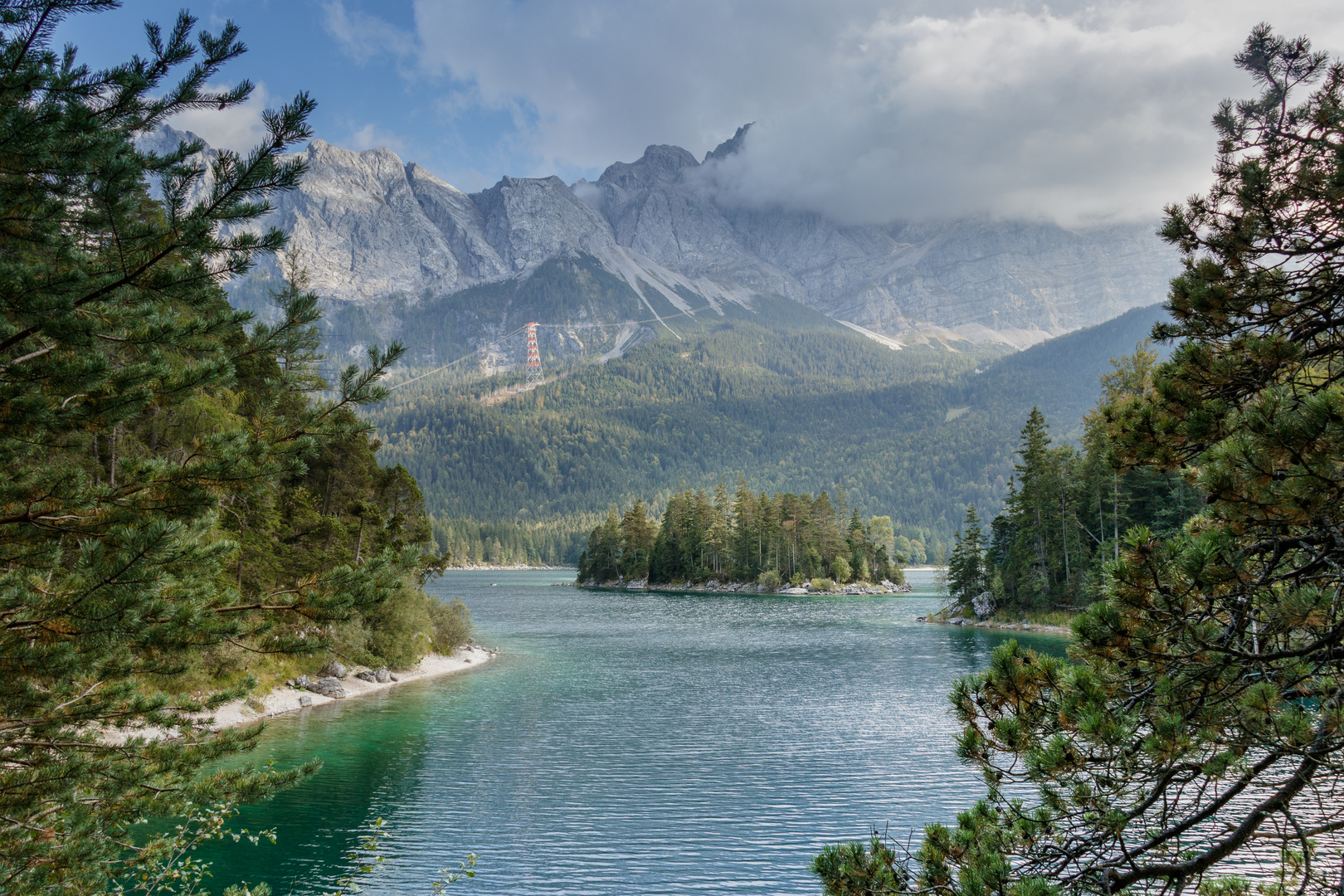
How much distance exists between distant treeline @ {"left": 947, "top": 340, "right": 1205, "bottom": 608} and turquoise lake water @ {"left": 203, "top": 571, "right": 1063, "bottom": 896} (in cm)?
1517

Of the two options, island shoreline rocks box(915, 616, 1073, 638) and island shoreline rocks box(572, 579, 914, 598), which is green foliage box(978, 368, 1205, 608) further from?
island shoreline rocks box(572, 579, 914, 598)

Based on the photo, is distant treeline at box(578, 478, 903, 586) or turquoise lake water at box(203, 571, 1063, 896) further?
distant treeline at box(578, 478, 903, 586)

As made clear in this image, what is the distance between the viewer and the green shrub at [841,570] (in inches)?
4188

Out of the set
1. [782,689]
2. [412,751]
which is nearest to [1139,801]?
[412,751]

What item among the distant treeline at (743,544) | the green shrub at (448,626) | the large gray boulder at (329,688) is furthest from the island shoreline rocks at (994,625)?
the large gray boulder at (329,688)

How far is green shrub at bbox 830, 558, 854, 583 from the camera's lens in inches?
4188

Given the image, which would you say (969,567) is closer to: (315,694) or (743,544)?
(743,544)

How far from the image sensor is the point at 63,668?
632 cm

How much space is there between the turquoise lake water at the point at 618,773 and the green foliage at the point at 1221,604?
1244cm

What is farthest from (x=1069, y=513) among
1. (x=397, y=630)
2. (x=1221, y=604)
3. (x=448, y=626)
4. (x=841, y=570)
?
(x=1221, y=604)

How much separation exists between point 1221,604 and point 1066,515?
195 feet

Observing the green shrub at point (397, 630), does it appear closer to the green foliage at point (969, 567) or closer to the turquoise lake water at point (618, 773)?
the turquoise lake water at point (618, 773)

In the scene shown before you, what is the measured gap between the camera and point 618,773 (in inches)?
918

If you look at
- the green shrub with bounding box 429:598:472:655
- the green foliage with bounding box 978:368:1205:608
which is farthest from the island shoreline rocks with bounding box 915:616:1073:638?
the green shrub with bounding box 429:598:472:655
